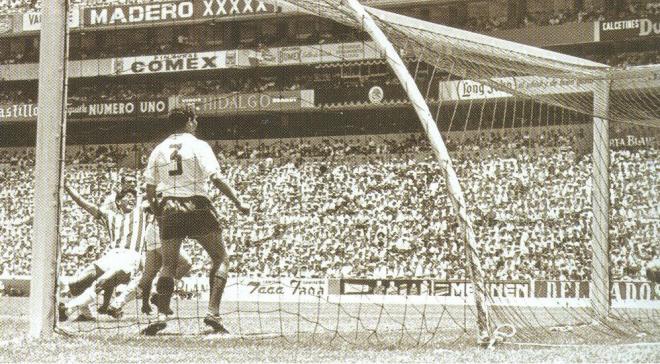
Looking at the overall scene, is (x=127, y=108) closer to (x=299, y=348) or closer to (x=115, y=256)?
(x=115, y=256)

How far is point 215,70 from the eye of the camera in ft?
109

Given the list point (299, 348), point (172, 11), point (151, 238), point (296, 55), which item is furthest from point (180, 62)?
point (299, 348)

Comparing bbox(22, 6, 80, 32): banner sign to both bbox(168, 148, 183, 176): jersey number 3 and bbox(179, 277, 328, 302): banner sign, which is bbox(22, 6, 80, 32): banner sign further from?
bbox(168, 148, 183, 176): jersey number 3

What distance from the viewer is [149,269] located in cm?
870

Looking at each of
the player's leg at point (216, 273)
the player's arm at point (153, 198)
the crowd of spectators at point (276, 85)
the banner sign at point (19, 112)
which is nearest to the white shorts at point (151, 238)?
the player's arm at point (153, 198)

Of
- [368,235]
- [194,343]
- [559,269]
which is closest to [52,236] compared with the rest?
[194,343]

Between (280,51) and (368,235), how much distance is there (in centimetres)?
1204

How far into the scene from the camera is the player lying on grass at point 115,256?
10.6 meters

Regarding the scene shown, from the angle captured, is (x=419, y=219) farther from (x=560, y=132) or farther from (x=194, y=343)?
(x=194, y=343)

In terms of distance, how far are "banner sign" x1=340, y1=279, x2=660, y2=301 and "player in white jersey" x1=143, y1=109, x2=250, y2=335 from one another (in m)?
9.19

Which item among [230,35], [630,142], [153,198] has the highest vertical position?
[230,35]

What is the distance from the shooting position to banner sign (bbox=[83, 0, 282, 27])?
3272cm

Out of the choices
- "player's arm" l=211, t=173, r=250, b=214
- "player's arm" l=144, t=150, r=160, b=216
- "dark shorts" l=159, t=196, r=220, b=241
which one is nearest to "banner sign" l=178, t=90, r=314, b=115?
"player's arm" l=144, t=150, r=160, b=216

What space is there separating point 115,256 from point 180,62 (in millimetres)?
23080
